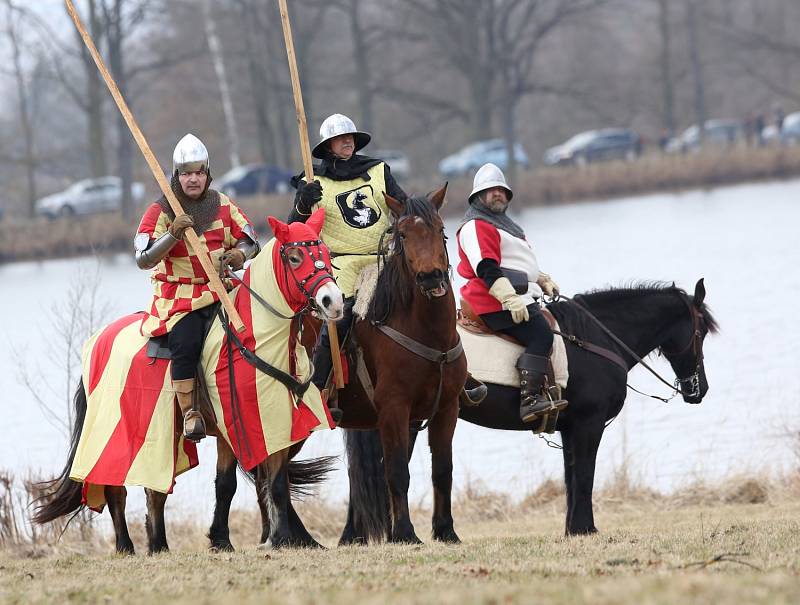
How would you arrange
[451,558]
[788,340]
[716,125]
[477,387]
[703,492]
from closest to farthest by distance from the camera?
[451,558], [477,387], [703,492], [788,340], [716,125]

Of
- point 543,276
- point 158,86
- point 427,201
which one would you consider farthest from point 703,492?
point 158,86

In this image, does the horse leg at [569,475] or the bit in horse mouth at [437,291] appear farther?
the horse leg at [569,475]

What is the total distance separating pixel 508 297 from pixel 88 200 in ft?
135

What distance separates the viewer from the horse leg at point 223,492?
346 inches

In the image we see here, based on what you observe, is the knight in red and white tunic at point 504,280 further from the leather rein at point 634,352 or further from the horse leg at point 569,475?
the horse leg at point 569,475

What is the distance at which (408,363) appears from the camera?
841 cm

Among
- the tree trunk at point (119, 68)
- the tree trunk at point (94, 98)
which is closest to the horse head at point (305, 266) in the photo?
the tree trunk at point (119, 68)

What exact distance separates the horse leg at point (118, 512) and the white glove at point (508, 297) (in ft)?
9.74

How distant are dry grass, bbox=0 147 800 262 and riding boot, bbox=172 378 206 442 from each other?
32867 millimetres

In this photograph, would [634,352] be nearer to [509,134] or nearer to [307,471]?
[307,471]

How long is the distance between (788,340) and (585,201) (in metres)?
23.4

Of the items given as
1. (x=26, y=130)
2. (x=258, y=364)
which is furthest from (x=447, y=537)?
(x=26, y=130)

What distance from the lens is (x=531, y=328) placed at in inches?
380

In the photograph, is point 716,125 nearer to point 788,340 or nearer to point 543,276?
point 788,340
